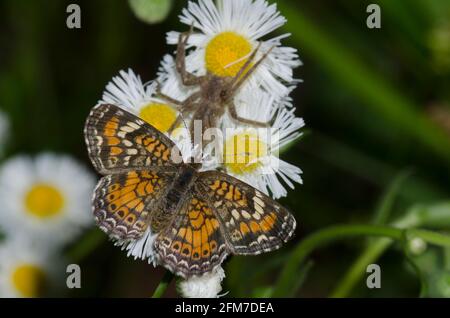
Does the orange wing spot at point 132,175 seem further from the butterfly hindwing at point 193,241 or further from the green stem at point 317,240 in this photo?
the green stem at point 317,240

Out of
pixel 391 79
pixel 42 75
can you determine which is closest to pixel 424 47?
pixel 391 79

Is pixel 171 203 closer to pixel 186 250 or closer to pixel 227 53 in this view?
pixel 186 250

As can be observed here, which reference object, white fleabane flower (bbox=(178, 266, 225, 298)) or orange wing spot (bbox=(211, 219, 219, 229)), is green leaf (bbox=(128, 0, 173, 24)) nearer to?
orange wing spot (bbox=(211, 219, 219, 229))

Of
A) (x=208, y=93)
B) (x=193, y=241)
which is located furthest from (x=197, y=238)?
(x=208, y=93)

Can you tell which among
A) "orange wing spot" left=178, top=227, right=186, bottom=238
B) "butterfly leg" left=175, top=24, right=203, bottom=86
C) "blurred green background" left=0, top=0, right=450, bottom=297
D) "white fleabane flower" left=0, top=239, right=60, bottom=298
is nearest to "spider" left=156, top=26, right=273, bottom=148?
"butterfly leg" left=175, top=24, right=203, bottom=86

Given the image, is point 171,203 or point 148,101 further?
point 148,101

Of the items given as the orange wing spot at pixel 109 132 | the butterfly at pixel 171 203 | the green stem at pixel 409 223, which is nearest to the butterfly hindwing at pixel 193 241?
the butterfly at pixel 171 203
